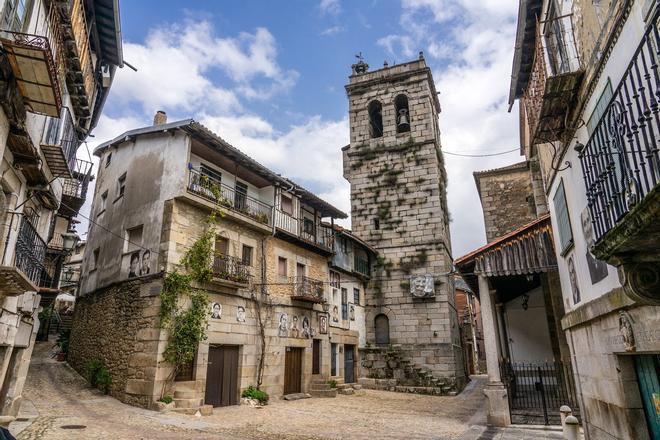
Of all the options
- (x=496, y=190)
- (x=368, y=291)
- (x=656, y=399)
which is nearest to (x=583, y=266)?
(x=656, y=399)

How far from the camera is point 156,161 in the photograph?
1497 centimetres

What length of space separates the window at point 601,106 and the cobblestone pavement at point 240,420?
6.71m

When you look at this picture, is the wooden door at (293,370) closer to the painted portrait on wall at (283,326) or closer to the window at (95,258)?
the painted portrait on wall at (283,326)

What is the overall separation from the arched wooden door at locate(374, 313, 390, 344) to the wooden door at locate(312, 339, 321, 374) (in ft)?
16.5

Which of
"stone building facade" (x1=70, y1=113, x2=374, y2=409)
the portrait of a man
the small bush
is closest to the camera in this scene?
"stone building facade" (x1=70, y1=113, x2=374, y2=409)

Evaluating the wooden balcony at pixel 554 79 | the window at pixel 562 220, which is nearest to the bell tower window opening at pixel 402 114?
Answer: the window at pixel 562 220

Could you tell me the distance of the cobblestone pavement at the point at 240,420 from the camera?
29.2 feet

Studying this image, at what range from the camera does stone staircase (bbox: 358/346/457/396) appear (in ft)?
66.9

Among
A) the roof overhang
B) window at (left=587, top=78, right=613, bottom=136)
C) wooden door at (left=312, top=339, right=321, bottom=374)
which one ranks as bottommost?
wooden door at (left=312, top=339, right=321, bottom=374)

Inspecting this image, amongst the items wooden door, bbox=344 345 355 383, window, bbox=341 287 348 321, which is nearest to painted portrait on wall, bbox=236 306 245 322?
window, bbox=341 287 348 321

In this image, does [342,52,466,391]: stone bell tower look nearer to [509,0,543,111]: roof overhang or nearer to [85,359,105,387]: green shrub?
[509,0,543,111]: roof overhang

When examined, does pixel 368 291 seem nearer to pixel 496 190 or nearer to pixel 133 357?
pixel 496 190

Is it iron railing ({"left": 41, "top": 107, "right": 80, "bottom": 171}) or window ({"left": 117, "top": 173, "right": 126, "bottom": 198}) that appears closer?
iron railing ({"left": 41, "top": 107, "right": 80, "bottom": 171})

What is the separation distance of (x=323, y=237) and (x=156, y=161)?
8916 millimetres
